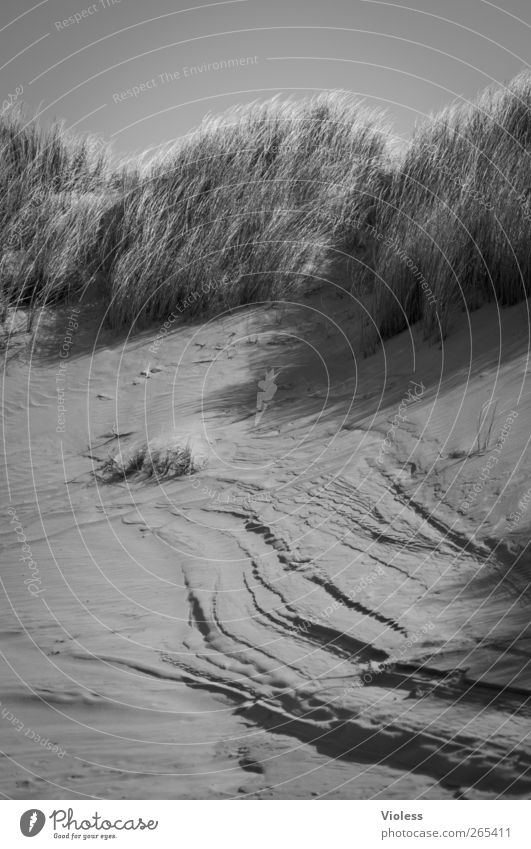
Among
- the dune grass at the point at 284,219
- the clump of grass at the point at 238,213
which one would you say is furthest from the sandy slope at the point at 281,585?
the clump of grass at the point at 238,213

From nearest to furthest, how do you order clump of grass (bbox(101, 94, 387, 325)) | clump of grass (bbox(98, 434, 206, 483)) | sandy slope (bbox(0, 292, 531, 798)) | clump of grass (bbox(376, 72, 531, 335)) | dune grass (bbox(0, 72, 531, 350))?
sandy slope (bbox(0, 292, 531, 798)), clump of grass (bbox(98, 434, 206, 483)), clump of grass (bbox(376, 72, 531, 335)), dune grass (bbox(0, 72, 531, 350)), clump of grass (bbox(101, 94, 387, 325))

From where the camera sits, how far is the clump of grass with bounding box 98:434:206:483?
4.77 meters

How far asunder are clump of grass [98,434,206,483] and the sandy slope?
0.27ft

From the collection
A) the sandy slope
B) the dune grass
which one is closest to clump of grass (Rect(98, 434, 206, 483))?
the sandy slope

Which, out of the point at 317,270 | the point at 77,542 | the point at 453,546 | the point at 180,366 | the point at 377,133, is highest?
the point at 377,133

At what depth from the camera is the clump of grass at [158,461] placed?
15.6ft

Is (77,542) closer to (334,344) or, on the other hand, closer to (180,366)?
(180,366)

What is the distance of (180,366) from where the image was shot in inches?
252

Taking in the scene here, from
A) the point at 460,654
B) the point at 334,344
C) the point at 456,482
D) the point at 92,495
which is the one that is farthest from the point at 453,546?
the point at 334,344

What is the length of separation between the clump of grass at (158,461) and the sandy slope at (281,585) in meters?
0.08

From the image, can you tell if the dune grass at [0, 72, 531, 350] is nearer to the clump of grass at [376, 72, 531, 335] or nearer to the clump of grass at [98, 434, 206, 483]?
the clump of grass at [376, 72, 531, 335]

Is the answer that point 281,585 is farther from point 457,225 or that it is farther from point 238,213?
point 238,213

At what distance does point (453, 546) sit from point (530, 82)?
7417 millimetres

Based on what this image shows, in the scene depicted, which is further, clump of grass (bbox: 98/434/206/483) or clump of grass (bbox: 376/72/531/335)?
clump of grass (bbox: 376/72/531/335)
